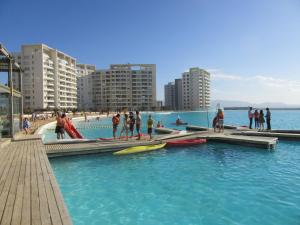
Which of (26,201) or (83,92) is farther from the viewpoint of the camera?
(83,92)

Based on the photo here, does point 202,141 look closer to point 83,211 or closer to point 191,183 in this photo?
point 191,183

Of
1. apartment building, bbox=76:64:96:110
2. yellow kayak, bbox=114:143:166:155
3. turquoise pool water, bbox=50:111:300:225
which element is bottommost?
turquoise pool water, bbox=50:111:300:225

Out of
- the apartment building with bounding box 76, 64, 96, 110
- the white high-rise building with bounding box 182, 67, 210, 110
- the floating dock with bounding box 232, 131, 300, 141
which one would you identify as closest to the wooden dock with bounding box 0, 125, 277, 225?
the floating dock with bounding box 232, 131, 300, 141

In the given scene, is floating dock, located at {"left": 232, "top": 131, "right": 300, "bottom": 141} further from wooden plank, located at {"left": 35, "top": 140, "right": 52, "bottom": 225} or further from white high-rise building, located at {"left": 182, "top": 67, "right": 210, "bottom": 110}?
white high-rise building, located at {"left": 182, "top": 67, "right": 210, "bottom": 110}

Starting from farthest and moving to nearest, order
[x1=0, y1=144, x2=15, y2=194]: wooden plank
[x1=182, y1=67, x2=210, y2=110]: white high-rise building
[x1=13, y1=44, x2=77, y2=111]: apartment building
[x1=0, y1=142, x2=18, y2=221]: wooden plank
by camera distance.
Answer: [x1=182, y1=67, x2=210, y2=110]: white high-rise building → [x1=13, y1=44, x2=77, y2=111]: apartment building → [x1=0, y1=144, x2=15, y2=194]: wooden plank → [x1=0, y1=142, x2=18, y2=221]: wooden plank

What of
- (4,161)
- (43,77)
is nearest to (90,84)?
(43,77)

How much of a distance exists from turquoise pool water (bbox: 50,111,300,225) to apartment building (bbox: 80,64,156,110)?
141 metres

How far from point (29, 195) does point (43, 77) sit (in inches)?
4433

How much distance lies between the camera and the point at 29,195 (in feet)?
21.0

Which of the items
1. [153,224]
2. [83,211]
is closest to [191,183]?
[153,224]

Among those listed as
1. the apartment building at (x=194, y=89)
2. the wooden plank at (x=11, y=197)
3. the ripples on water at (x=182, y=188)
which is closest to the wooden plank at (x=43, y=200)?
the wooden plank at (x=11, y=197)

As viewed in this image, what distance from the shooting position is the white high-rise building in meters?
180

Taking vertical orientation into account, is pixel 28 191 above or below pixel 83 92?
below

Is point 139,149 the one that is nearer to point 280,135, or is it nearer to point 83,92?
point 280,135
